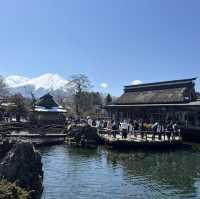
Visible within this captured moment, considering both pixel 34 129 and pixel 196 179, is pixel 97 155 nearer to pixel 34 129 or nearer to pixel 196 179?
pixel 196 179

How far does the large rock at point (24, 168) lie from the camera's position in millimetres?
16594

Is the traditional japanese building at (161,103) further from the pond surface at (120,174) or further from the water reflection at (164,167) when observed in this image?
the water reflection at (164,167)

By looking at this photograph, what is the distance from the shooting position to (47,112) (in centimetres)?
6462

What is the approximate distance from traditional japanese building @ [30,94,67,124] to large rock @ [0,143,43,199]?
1678 inches

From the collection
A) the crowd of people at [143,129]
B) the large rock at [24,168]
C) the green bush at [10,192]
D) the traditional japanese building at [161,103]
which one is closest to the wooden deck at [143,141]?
the crowd of people at [143,129]

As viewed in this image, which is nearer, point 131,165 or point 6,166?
point 6,166

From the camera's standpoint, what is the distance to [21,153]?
56.6 feet

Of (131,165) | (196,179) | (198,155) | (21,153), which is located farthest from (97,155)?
(21,153)

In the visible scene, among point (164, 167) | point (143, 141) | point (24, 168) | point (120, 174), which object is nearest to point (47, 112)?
point (143, 141)

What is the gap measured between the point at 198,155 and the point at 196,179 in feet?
→ 33.7

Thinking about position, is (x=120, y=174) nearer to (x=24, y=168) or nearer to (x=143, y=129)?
(x=24, y=168)

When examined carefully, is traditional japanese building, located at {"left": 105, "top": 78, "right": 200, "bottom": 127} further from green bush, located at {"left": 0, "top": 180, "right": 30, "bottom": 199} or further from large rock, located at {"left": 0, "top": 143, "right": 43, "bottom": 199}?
green bush, located at {"left": 0, "top": 180, "right": 30, "bottom": 199}

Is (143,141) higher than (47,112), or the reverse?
(47,112)

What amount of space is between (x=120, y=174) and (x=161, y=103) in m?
30.0
